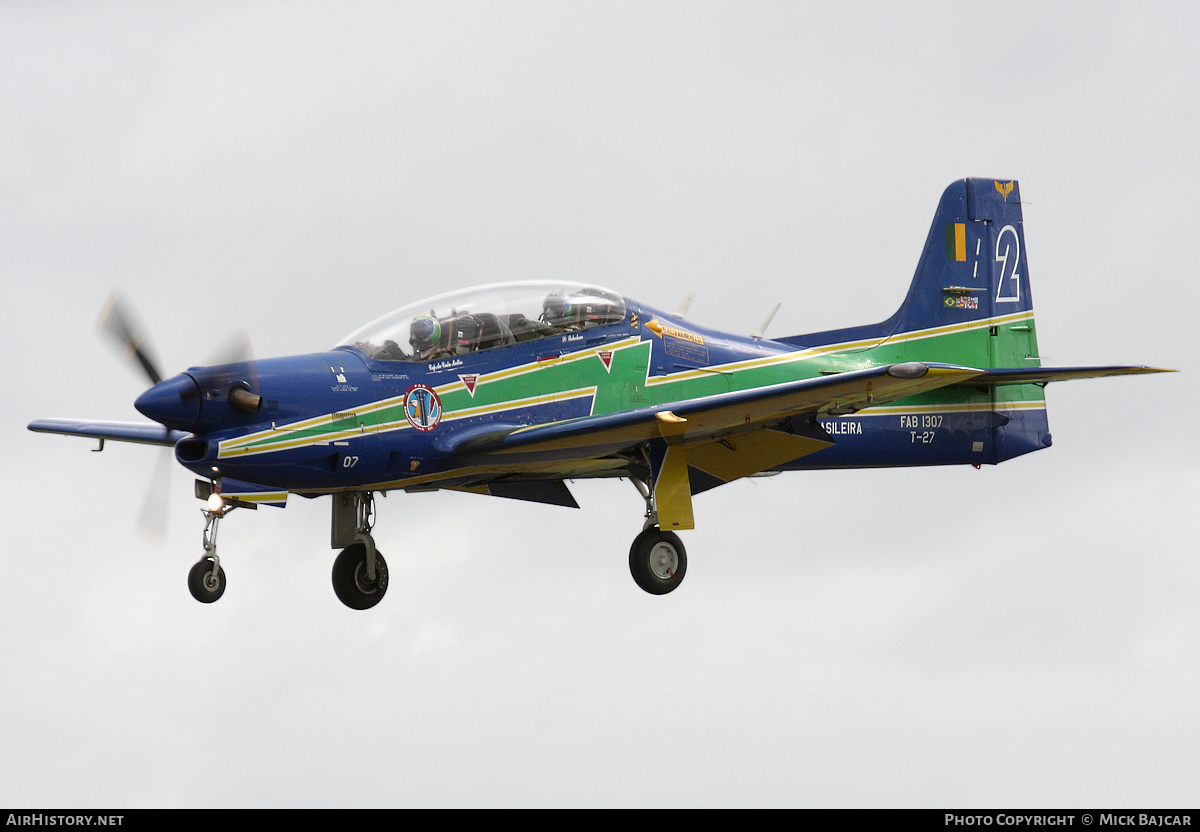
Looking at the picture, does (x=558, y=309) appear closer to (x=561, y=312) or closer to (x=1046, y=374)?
(x=561, y=312)

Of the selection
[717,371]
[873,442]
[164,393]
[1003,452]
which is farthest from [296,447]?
[1003,452]

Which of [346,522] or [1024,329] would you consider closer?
[346,522]

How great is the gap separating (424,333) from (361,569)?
3473 millimetres

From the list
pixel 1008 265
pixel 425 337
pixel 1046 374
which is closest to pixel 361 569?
pixel 425 337

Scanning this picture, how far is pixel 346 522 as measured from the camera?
18.0 meters

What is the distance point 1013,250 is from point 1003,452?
2.98 meters

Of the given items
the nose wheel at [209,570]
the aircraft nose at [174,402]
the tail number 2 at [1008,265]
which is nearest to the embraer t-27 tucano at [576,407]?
the aircraft nose at [174,402]

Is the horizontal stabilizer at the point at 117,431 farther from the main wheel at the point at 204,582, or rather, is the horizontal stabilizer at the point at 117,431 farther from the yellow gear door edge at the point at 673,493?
the yellow gear door edge at the point at 673,493

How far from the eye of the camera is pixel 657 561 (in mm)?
17094

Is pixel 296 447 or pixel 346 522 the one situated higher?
pixel 296 447

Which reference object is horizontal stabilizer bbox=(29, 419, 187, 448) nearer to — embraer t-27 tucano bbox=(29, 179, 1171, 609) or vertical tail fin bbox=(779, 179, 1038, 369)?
embraer t-27 tucano bbox=(29, 179, 1171, 609)

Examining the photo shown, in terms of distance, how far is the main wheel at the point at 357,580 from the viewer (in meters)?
18.2

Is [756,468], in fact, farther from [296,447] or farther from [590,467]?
[296,447]

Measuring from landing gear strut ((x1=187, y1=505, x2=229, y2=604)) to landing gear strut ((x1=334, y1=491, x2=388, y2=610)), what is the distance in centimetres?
409
